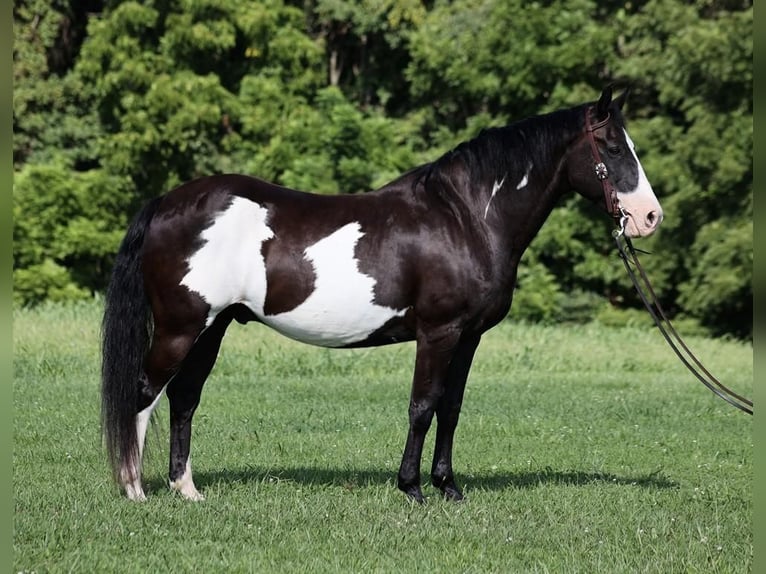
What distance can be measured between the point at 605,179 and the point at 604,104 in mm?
422

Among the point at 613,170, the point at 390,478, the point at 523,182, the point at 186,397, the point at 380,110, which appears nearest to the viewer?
the point at 613,170

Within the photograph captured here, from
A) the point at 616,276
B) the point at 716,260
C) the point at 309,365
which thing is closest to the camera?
the point at 309,365

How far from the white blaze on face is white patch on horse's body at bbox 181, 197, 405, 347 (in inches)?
54.6

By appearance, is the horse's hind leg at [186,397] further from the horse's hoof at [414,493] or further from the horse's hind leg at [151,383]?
the horse's hoof at [414,493]

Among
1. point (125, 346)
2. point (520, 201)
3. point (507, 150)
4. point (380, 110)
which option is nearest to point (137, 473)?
point (125, 346)

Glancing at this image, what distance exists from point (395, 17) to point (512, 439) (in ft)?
66.3

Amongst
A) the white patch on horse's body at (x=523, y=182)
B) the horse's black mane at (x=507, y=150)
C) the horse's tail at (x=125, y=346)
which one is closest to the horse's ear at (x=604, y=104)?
the horse's black mane at (x=507, y=150)

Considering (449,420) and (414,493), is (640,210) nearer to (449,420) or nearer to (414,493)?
(449,420)

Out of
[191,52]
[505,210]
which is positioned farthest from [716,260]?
[505,210]

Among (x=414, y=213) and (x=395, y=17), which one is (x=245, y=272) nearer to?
(x=414, y=213)

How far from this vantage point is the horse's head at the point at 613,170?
6195mm

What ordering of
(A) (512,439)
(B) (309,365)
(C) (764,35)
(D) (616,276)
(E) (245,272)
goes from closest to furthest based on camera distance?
(C) (764,35)
(E) (245,272)
(A) (512,439)
(B) (309,365)
(D) (616,276)

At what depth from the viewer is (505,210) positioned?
20.8 ft

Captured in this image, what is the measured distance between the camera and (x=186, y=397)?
6.54 m
